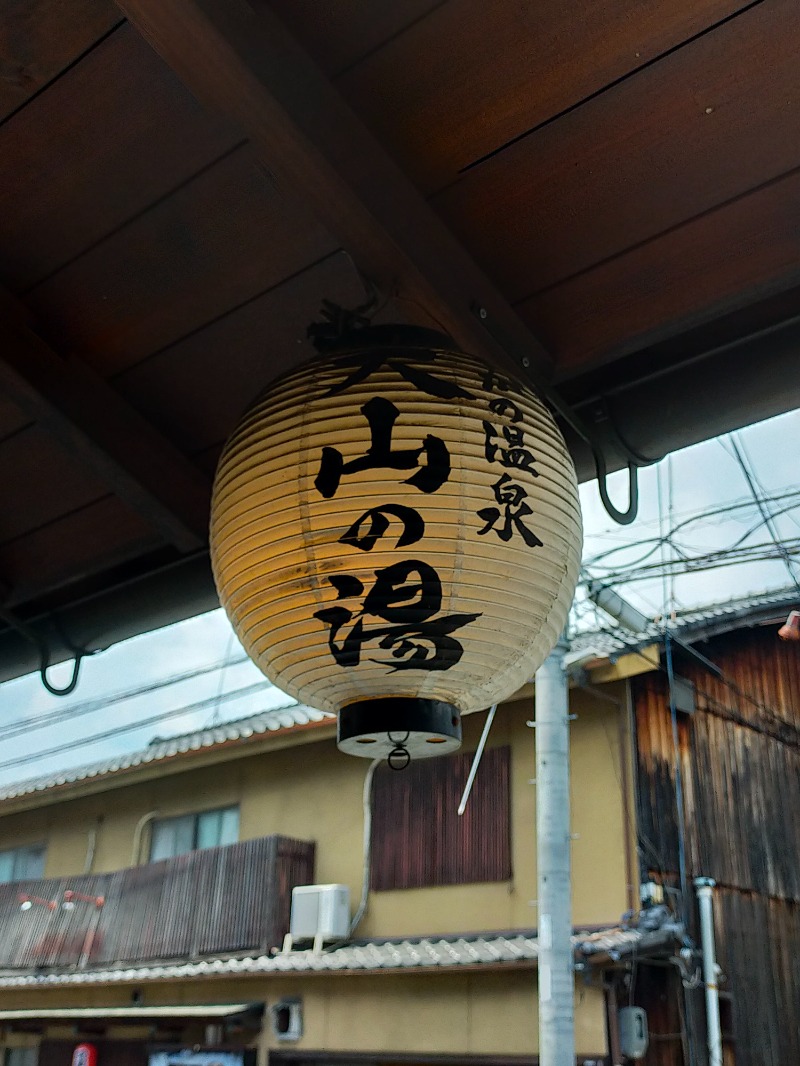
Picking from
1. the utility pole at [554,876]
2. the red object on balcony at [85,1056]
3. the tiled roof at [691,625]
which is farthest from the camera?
the red object on balcony at [85,1056]

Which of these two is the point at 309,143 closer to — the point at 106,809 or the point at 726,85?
the point at 726,85

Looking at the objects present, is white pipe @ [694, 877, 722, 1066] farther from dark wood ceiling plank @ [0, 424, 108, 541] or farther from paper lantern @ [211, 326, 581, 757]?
paper lantern @ [211, 326, 581, 757]

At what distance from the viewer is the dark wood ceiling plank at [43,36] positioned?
2121 mm

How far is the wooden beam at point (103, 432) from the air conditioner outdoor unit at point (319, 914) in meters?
9.54

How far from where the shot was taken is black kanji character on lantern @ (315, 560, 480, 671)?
6.23 feet

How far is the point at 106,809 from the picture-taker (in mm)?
15758

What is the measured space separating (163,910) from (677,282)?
42.2 ft

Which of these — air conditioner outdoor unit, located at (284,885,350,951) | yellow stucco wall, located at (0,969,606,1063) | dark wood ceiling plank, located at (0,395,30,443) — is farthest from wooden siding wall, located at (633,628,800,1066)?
dark wood ceiling plank, located at (0,395,30,443)

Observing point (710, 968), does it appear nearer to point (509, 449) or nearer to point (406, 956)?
point (406, 956)

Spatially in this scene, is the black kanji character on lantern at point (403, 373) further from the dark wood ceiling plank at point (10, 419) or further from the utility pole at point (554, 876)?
the utility pole at point (554, 876)

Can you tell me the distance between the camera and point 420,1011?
10570 mm

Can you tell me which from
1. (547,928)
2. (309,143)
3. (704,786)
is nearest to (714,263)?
(309,143)

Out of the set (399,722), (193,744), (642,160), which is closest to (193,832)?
(193,744)

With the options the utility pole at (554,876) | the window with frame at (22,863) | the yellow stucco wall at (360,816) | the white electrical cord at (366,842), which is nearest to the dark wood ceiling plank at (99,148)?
the utility pole at (554,876)
